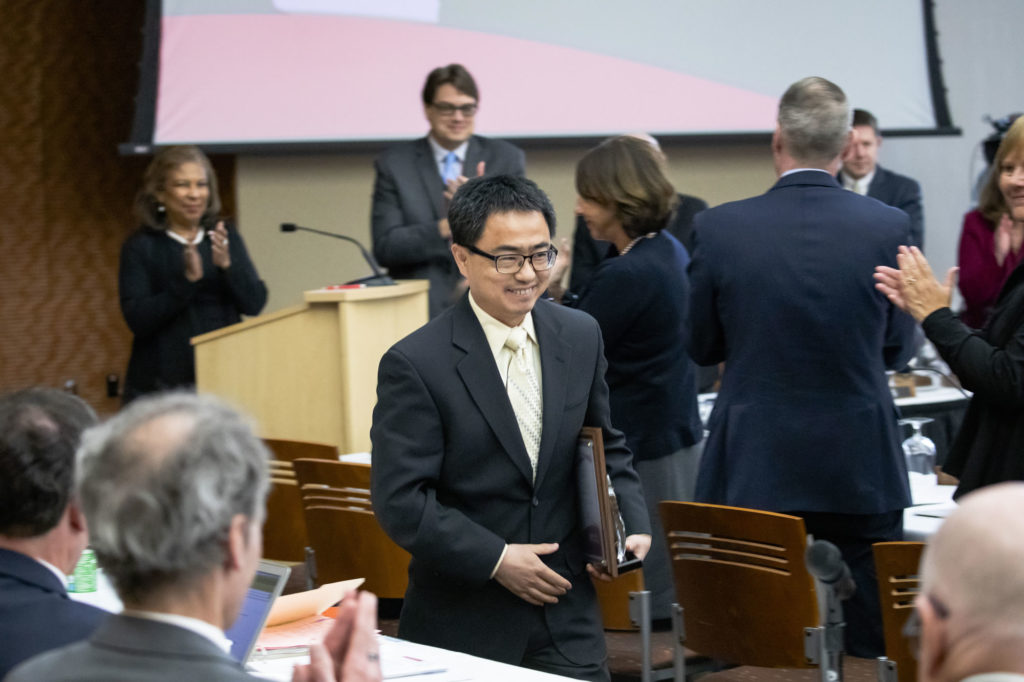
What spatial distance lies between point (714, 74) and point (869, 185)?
1659 mm

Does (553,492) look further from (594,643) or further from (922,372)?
(922,372)

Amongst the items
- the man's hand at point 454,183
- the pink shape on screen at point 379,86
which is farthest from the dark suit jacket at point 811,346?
the pink shape on screen at point 379,86

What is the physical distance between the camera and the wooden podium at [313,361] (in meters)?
4.49

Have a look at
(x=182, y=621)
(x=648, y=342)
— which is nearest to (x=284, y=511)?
(x=648, y=342)

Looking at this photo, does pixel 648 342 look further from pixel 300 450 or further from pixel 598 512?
pixel 598 512

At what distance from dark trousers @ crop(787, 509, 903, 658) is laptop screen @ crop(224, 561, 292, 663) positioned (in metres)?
1.57

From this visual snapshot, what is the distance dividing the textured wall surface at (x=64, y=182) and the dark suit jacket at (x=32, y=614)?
18.3ft

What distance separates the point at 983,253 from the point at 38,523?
14.2 feet

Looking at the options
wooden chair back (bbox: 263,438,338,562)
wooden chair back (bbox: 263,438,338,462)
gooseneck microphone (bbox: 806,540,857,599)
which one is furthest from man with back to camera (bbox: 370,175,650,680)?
wooden chair back (bbox: 263,438,338,562)

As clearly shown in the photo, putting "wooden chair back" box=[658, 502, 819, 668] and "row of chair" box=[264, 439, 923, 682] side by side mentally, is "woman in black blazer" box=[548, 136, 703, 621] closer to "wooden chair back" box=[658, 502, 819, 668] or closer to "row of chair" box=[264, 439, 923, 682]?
"row of chair" box=[264, 439, 923, 682]

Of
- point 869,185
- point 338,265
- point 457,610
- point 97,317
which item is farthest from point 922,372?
point 97,317

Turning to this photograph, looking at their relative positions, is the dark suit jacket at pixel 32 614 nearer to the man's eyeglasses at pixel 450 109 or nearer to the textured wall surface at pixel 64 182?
the man's eyeglasses at pixel 450 109

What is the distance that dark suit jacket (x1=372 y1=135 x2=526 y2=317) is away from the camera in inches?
204

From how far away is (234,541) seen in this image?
139cm
